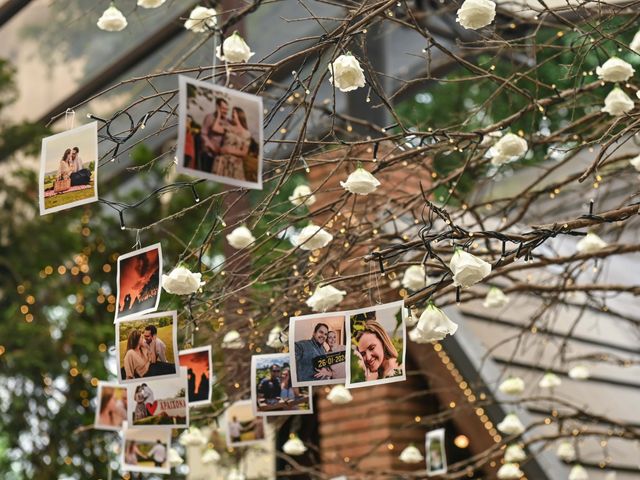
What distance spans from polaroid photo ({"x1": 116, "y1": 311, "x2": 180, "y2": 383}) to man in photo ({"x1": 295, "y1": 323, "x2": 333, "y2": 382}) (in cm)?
40

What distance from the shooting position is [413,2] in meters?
8.40

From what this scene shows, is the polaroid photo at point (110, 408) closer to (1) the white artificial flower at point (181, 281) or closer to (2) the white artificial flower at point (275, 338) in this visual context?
(2) the white artificial flower at point (275, 338)

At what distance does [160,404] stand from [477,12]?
1886mm

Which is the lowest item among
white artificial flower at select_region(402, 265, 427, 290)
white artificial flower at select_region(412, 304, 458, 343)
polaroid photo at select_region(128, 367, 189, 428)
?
polaroid photo at select_region(128, 367, 189, 428)

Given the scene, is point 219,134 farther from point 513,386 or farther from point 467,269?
point 513,386

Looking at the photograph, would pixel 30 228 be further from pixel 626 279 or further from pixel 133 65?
pixel 626 279

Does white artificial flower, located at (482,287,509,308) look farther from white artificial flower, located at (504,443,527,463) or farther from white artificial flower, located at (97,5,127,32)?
white artificial flower, located at (97,5,127,32)

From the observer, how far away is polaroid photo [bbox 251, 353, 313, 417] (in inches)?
147

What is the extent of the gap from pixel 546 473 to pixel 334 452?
1.54m

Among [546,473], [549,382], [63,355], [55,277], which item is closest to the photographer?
[549,382]

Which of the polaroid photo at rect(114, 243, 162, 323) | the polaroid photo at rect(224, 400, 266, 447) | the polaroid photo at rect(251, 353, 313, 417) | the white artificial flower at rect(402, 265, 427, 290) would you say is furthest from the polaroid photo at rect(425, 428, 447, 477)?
the polaroid photo at rect(114, 243, 162, 323)

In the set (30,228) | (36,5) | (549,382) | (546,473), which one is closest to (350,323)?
→ (549,382)

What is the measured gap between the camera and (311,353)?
3.23m

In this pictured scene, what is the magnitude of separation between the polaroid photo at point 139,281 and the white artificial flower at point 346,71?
0.75 m
